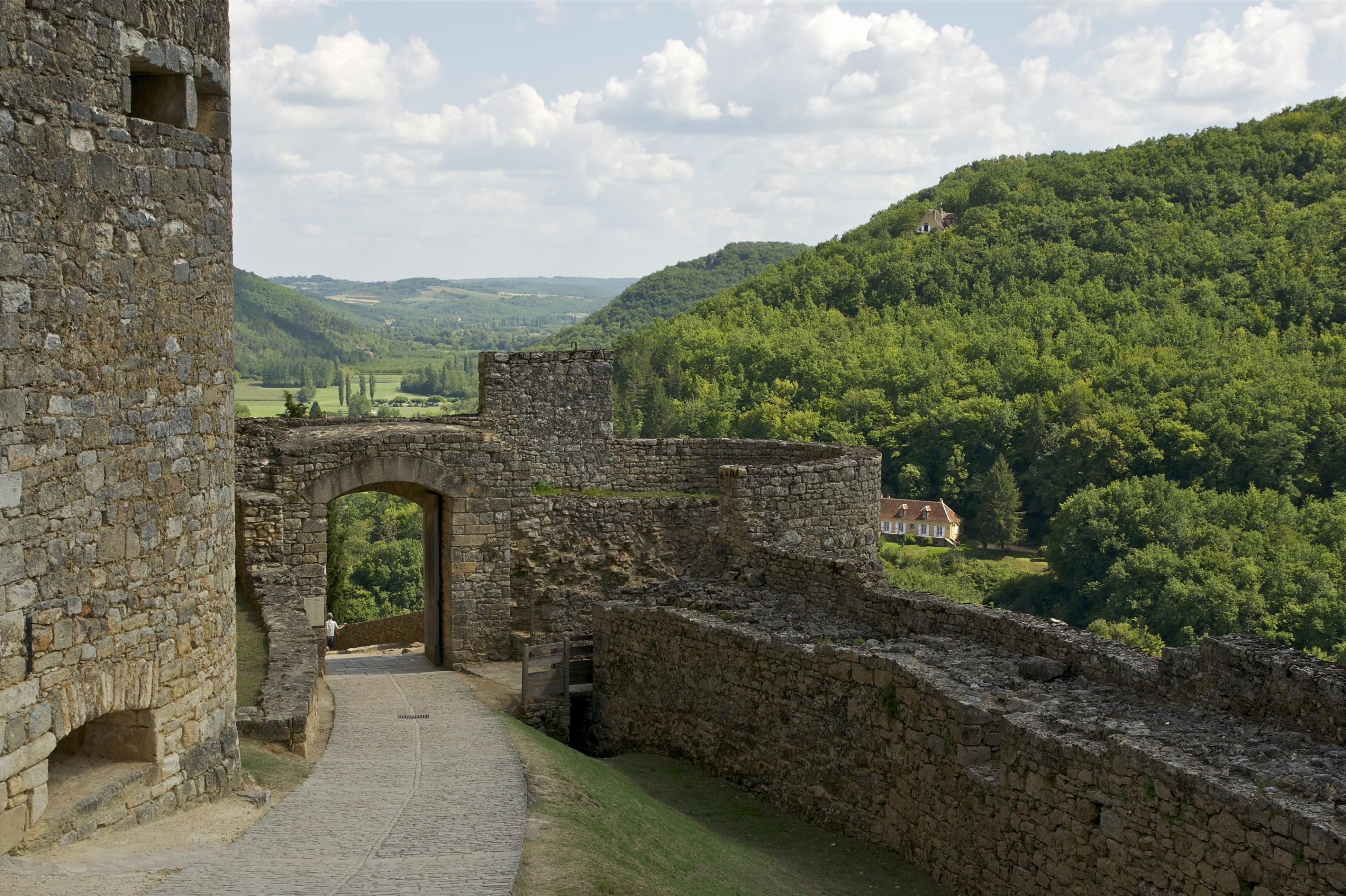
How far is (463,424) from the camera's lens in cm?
1806

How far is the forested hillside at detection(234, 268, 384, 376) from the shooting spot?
141 m

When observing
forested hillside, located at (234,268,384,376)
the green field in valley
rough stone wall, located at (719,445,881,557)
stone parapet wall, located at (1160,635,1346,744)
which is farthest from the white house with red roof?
forested hillside, located at (234,268,384,376)

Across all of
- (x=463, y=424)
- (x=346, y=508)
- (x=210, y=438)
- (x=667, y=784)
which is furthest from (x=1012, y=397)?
(x=210, y=438)

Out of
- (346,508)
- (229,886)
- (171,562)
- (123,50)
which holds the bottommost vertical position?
(346,508)

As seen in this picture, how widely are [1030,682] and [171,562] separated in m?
6.35

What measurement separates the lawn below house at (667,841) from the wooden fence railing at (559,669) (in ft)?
3.12

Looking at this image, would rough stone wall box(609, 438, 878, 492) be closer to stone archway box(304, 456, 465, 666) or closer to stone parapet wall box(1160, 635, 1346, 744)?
stone archway box(304, 456, 465, 666)

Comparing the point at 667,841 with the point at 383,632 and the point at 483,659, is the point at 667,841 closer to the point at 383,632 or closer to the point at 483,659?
the point at 483,659

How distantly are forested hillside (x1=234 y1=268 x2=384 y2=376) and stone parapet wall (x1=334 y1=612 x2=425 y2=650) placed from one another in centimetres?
11617

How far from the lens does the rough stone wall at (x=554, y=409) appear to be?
18.2m

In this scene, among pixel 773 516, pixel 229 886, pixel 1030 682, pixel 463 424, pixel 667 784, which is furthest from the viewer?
pixel 463 424

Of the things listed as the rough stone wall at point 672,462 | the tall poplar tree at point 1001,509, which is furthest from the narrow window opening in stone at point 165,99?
the tall poplar tree at point 1001,509

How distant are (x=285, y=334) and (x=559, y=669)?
497 feet

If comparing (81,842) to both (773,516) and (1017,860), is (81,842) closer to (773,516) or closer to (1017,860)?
(1017,860)
